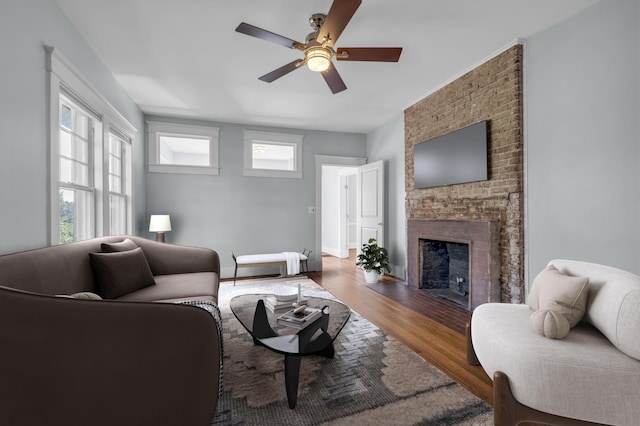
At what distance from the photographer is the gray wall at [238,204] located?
474 cm

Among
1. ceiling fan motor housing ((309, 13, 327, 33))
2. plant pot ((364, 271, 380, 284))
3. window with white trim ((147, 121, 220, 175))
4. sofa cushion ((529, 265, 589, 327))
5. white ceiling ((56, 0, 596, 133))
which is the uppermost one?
white ceiling ((56, 0, 596, 133))

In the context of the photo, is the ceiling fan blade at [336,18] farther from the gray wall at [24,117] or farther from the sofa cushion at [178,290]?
→ the sofa cushion at [178,290]

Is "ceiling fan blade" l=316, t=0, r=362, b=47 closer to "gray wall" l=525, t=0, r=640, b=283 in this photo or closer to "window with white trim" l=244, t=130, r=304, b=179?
"gray wall" l=525, t=0, r=640, b=283

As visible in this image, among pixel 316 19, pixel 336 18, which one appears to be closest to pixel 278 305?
pixel 336 18

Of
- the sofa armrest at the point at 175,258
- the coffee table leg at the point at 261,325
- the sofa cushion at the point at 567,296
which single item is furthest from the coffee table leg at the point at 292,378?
the sofa armrest at the point at 175,258

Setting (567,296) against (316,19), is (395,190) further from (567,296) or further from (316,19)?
(567,296)

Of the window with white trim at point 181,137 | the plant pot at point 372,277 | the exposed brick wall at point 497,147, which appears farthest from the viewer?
the window with white trim at point 181,137

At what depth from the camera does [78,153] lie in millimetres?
2686

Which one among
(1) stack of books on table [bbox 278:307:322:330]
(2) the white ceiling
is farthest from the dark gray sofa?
(2) the white ceiling

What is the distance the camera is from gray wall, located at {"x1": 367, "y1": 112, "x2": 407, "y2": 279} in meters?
4.64

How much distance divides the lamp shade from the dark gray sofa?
3478 mm

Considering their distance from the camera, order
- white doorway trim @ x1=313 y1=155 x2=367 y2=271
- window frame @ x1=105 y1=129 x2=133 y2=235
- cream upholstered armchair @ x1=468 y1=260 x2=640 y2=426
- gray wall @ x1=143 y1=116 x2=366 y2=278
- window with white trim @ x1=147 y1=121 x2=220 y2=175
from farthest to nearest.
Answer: white doorway trim @ x1=313 y1=155 x2=367 y2=271 < gray wall @ x1=143 y1=116 x2=366 y2=278 < window with white trim @ x1=147 y1=121 x2=220 y2=175 < window frame @ x1=105 y1=129 x2=133 y2=235 < cream upholstered armchair @ x1=468 y1=260 x2=640 y2=426

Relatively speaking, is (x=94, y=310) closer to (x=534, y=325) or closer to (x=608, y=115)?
(x=534, y=325)

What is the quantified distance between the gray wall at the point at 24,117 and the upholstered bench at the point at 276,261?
2.63 metres
